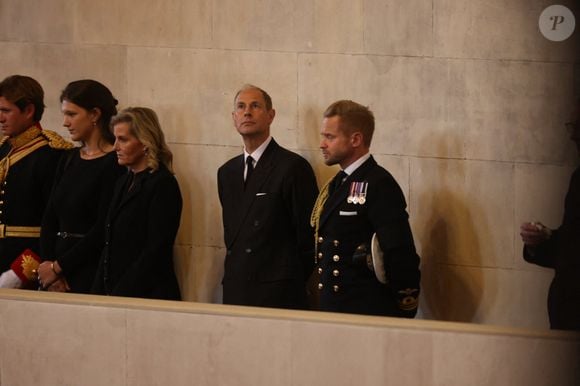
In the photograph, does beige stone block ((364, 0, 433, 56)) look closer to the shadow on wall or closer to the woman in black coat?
the shadow on wall

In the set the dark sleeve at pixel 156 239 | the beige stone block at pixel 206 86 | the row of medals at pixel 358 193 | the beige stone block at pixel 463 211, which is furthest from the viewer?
the beige stone block at pixel 206 86

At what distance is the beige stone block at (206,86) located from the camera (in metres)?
6.69

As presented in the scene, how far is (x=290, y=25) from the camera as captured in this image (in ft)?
21.8

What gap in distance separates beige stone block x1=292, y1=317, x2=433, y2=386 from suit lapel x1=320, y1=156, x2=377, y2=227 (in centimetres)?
85

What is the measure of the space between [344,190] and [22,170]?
1807 millimetres

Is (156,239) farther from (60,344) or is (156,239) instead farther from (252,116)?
(60,344)

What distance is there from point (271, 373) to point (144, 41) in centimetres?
270

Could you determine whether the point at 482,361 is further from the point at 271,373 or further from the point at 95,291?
the point at 95,291

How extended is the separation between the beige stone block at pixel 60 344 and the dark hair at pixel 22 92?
1.40 metres

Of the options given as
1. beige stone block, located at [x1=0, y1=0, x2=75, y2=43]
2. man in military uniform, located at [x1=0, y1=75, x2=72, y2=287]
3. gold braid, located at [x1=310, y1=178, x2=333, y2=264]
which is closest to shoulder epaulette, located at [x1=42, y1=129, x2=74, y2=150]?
man in military uniform, located at [x1=0, y1=75, x2=72, y2=287]

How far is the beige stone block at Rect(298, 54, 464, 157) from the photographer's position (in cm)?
628

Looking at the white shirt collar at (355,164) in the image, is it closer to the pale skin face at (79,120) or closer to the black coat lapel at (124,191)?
the black coat lapel at (124,191)

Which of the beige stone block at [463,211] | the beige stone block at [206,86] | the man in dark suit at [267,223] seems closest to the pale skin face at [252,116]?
the man in dark suit at [267,223]

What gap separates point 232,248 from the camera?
20.0ft
